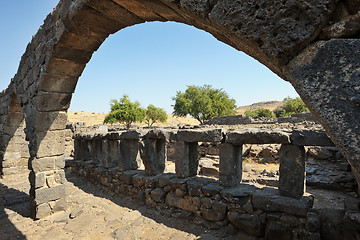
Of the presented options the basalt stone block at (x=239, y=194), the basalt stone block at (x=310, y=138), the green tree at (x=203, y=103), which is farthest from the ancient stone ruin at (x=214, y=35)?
the green tree at (x=203, y=103)

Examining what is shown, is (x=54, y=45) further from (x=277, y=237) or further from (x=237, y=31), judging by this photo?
(x=277, y=237)

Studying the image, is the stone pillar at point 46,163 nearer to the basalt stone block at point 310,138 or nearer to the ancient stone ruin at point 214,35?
the ancient stone ruin at point 214,35

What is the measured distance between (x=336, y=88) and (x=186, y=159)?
3.72 metres

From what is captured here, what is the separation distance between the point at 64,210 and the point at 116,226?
1.77 metres

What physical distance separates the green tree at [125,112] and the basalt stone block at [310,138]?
2728 centimetres

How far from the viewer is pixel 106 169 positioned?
673 cm

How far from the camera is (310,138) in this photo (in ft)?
10.8

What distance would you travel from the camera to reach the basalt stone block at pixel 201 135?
405 cm

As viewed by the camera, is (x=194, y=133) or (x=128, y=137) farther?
(x=128, y=137)

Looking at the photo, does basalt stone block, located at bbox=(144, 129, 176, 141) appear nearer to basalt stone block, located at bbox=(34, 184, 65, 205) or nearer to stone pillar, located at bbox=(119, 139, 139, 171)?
stone pillar, located at bbox=(119, 139, 139, 171)

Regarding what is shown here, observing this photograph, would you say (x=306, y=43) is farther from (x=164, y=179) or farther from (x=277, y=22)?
(x=164, y=179)

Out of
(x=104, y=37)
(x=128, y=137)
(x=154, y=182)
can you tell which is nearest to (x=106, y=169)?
(x=128, y=137)

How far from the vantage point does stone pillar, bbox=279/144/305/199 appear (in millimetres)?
3338

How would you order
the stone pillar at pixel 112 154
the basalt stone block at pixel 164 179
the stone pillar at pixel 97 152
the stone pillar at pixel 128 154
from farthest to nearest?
the stone pillar at pixel 97 152 → the stone pillar at pixel 112 154 → the stone pillar at pixel 128 154 → the basalt stone block at pixel 164 179
